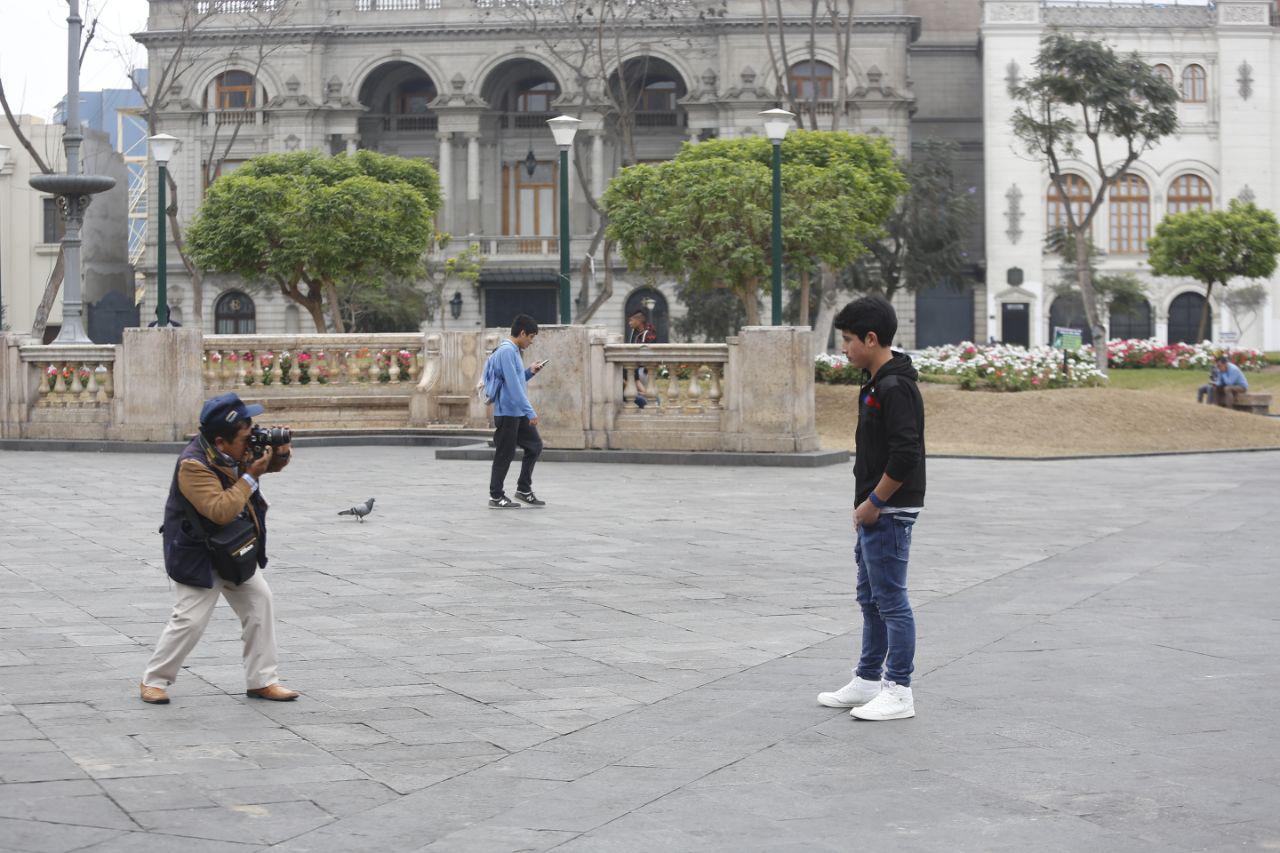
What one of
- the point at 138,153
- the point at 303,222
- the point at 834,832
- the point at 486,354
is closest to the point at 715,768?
the point at 834,832

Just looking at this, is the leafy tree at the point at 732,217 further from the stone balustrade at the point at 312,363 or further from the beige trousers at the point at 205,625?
the beige trousers at the point at 205,625

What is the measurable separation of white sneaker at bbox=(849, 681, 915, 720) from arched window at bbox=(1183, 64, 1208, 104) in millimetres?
58588

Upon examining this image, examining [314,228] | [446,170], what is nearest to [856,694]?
[314,228]

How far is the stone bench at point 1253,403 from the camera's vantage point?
97.0 ft

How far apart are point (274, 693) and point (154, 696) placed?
0.45 meters

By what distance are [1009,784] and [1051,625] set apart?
10.3 ft

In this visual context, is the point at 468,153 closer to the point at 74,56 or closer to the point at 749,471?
the point at 74,56

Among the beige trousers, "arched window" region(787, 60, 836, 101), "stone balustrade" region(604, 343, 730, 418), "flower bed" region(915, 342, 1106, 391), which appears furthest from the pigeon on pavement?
"arched window" region(787, 60, 836, 101)

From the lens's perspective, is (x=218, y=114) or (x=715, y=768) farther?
(x=218, y=114)

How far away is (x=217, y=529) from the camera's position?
6.60 m

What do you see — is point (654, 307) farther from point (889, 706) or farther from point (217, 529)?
point (889, 706)

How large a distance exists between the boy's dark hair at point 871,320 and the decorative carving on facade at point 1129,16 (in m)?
57.0

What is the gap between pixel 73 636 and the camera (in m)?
8.09

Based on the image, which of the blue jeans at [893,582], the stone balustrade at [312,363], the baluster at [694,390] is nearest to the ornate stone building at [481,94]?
the stone balustrade at [312,363]
